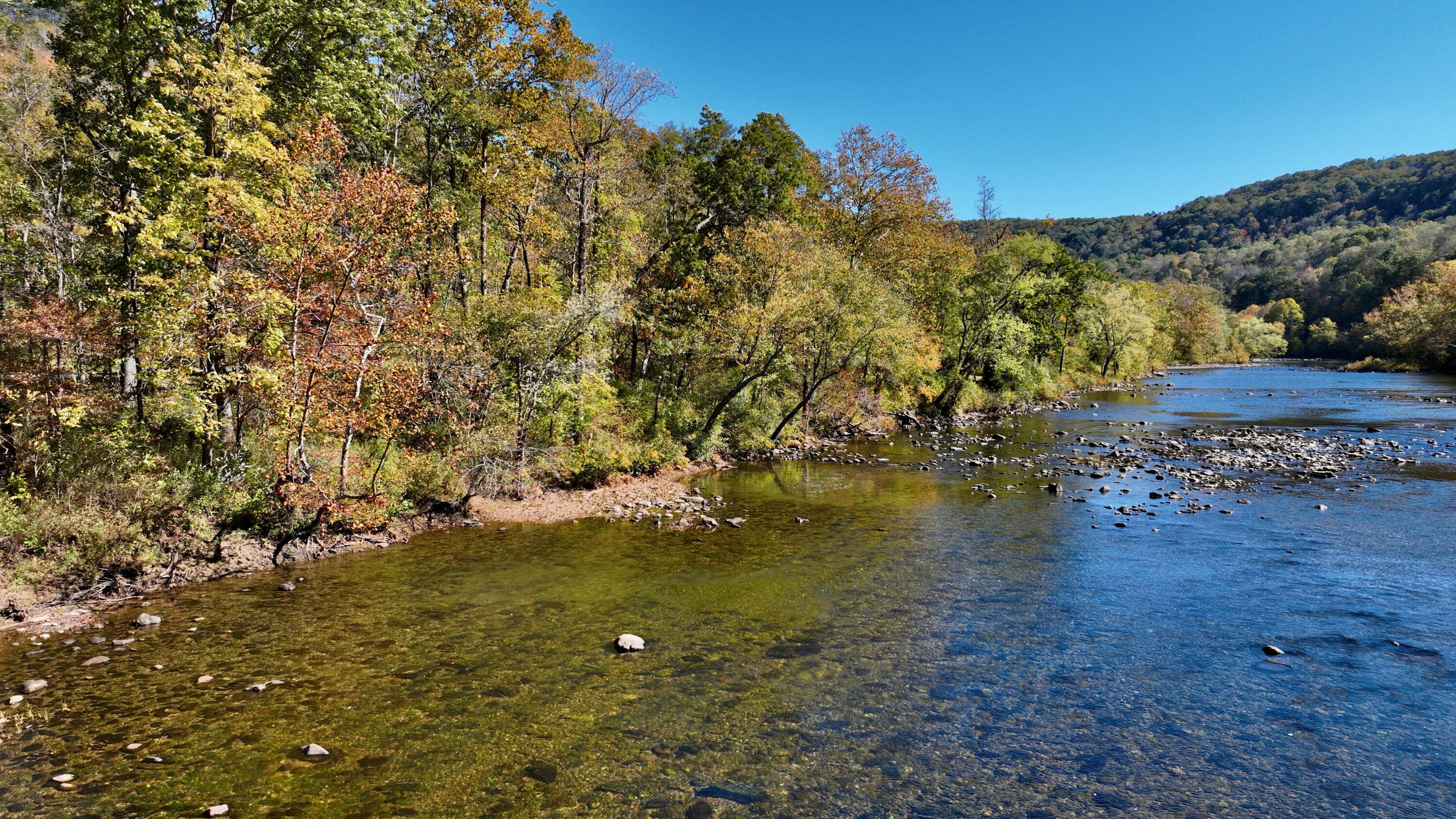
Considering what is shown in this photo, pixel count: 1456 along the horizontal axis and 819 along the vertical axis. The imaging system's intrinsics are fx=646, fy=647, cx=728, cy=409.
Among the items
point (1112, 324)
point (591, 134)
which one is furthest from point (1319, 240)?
point (591, 134)

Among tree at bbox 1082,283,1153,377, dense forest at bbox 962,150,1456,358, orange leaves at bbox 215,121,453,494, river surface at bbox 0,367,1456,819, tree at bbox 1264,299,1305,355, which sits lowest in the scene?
river surface at bbox 0,367,1456,819

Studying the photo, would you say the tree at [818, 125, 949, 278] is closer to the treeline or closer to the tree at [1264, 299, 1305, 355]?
the treeline

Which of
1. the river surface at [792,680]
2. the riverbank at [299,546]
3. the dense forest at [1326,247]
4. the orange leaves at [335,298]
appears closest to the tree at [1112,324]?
the dense forest at [1326,247]

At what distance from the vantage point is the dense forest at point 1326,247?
4129 inches

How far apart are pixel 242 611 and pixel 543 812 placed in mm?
8716

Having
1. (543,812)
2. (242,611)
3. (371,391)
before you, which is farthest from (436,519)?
(543,812)

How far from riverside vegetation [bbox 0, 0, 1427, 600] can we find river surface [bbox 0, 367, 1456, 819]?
9.27ft

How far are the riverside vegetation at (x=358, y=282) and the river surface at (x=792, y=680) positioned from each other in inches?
111

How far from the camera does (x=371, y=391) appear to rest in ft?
52.4

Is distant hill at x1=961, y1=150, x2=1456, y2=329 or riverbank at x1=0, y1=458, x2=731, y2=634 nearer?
riverbank at x1=0, y1=458, x2=731, y2=634

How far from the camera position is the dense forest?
105 meters

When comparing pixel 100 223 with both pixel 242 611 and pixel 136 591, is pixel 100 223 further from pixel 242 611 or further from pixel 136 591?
pixel 242 611

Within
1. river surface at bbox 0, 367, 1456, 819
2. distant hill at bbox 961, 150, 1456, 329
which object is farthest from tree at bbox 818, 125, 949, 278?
distant hill at bbox 961, 150, 1456, 329

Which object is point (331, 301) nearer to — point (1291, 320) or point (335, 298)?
point (335, 298)
